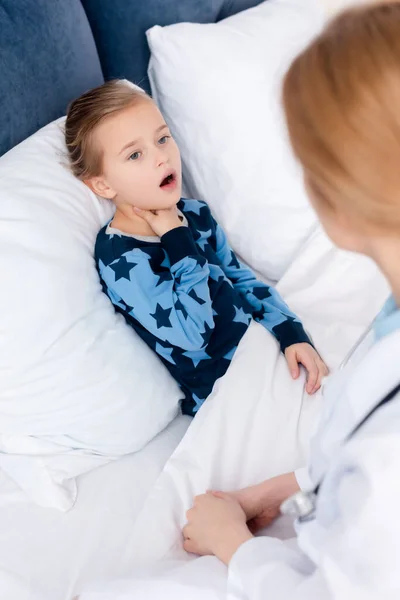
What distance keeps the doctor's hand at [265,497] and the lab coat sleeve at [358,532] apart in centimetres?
20

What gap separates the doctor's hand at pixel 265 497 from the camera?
0.84 meters

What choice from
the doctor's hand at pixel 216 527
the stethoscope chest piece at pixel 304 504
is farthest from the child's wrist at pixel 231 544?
the stethoscope chest piece at pixel 304 504

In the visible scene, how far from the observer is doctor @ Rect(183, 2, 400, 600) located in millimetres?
485

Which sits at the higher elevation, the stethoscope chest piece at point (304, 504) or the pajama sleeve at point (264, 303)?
the stethoscope chest piece at point (304, 504)

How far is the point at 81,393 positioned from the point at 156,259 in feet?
0.85

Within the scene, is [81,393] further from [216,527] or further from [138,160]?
[138,160]

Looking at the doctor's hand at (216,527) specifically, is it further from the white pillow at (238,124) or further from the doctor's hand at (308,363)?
the white pillow at (238,124)

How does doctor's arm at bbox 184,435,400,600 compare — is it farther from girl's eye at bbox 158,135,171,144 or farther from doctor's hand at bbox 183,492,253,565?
girl's eye at bbox 158,135,171,144

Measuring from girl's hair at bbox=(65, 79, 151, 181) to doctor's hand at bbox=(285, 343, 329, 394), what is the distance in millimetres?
465

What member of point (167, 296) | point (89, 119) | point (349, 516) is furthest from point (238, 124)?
point (349, 516)

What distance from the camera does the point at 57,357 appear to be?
941mm

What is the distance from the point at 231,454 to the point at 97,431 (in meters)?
0.21

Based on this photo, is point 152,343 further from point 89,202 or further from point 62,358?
point 89,202

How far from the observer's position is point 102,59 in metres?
1.32
